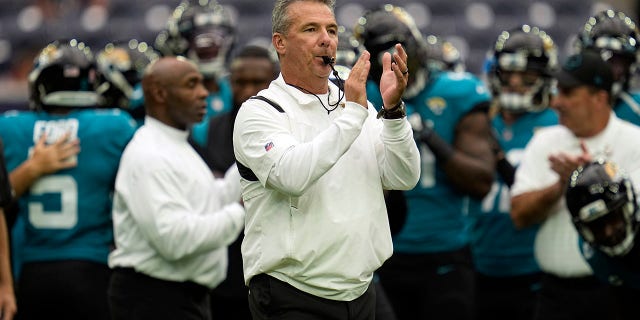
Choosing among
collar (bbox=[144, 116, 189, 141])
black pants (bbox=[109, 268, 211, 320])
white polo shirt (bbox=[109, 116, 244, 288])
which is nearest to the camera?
white polo shirt (bbox=[109, 116, 244, 288])

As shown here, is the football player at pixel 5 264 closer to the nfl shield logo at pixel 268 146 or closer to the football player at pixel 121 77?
the nfl shield logo at pixel 268 146

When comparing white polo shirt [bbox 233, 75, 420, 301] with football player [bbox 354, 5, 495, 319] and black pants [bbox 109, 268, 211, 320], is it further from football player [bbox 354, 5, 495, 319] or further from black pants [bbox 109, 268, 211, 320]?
football player [bbox 354, 5, 495, 319]

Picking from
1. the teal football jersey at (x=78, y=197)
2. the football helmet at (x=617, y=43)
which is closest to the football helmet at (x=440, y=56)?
the football helmet at (x=617, y=43)

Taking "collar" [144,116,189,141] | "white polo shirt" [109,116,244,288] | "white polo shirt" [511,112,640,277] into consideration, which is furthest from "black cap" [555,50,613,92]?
"collar" [144,116,189,141]

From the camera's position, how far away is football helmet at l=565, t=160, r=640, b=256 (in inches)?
209

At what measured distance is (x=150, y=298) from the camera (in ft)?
18.1

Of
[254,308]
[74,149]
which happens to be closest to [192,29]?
[74,149]

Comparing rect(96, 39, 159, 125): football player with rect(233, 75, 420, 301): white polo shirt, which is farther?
rect(96, 39, 159, 125): football player

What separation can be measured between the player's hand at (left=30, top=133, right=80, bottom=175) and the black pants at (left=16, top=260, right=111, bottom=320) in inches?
18.4

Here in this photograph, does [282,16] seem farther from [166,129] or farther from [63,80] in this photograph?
[63,80]

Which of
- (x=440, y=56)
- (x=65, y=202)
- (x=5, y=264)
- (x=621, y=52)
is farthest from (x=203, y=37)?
(x=5, y=264)

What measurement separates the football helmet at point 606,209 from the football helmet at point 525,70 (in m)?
1.72

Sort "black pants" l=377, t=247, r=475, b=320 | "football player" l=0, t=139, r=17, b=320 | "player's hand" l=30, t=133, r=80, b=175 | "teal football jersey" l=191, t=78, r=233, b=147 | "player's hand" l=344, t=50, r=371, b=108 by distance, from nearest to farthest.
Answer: "player's hand" l=344, t=50, r=371, b=108 → "football player" l=0, t=139, r=17, b=320 → "player's hand" l=30, t=133, r=80, b=175 → "black pants" l=377, t=247, r=475, b=320 → "teal football jersey" l=191, t=78, r=233, b=147

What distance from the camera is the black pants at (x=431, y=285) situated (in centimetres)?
647
